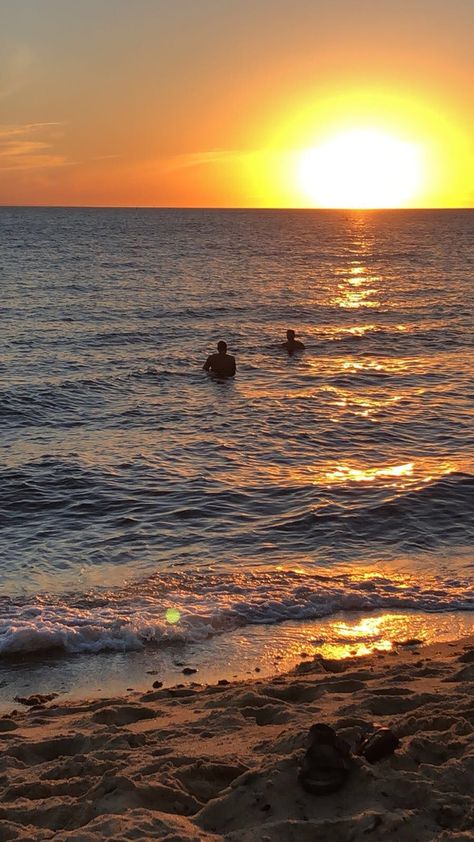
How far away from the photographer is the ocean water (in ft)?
31.8

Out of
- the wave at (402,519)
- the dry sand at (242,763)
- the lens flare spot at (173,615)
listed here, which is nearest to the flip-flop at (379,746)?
the dry sand at (242,763)

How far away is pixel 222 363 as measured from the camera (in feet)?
81.6

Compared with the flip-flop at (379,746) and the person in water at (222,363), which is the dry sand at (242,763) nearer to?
the flip-flop at (379,746)

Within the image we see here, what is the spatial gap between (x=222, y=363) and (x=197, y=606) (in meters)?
15.9

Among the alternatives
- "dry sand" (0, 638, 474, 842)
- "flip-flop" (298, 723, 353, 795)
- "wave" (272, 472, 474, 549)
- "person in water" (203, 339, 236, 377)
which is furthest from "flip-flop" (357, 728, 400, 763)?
"person in water" (203, 339, 236, 377)

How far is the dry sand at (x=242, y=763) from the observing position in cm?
480

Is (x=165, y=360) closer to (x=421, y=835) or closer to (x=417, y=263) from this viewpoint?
(x=421, y=835)

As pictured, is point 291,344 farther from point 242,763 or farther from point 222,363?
point 242,763

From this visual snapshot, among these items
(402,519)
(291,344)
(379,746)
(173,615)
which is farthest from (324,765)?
(291,344)

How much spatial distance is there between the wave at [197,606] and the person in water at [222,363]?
48.3 feet

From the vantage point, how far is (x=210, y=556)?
11.2m

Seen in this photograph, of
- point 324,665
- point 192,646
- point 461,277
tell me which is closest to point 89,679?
point 192,646

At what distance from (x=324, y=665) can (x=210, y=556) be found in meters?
3.49

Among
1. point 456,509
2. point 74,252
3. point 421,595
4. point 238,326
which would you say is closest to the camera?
point 421,595
